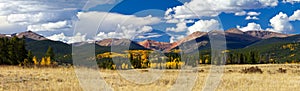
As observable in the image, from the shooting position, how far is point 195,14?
55.9 ft

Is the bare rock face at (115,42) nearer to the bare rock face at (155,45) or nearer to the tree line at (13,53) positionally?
the bare rock face at (155,45)

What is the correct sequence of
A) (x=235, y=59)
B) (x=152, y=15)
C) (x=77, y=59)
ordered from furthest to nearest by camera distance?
(x=235, y=59), (x=152, y=15), (x=77, y=59)

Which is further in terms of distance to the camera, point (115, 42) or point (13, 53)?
point (13, 53)

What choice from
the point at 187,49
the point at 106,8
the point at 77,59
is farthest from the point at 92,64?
the point at 187,49

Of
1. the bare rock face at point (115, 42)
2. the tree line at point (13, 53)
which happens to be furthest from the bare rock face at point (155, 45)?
the tree line at point (13, 53)

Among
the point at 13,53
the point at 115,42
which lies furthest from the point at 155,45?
the point at 13,53

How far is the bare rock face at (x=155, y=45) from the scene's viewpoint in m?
19.3

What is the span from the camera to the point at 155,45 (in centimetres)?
2006

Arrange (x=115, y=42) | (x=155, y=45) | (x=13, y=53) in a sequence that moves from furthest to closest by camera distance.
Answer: (x=13, y=53), (x=155, y=45), (x=115, y=42)

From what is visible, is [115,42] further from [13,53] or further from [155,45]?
[13,53]

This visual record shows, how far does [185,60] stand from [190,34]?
47.7 inches

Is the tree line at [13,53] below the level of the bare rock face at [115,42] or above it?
above

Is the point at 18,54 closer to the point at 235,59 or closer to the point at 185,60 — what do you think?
the point at 185,60

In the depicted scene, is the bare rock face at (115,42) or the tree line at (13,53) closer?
the bare rock face at (115,42)
